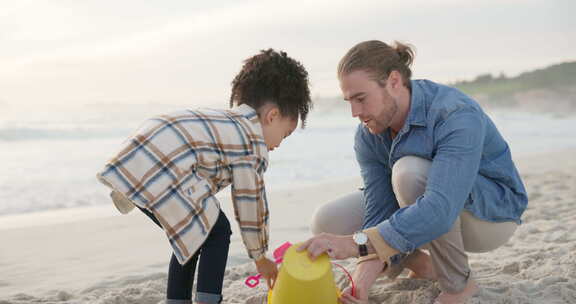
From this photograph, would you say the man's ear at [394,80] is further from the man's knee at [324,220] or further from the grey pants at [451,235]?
the man's knee at [324,220]

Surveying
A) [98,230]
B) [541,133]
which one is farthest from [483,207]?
[541,133]

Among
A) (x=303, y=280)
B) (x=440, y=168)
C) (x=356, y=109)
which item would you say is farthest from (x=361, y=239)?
(x=356, y=109)

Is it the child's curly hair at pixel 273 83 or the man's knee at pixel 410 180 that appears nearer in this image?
the man's knee at pixel 410 180

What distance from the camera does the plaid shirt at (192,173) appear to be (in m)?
1.77

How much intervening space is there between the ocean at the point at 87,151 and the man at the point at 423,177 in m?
3.49

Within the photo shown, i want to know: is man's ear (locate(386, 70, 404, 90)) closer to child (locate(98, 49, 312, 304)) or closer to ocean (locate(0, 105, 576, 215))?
child (locate(98, 49, 312, 304))

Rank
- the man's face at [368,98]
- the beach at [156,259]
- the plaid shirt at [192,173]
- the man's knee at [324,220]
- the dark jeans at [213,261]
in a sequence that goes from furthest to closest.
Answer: the man's knee at [324,220] < the beach at [156,259] < the man's face at [368,98] < the dark jeans at [213,261] < the plaid shirt at [192,173]

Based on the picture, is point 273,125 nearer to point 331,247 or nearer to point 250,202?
point 250,202

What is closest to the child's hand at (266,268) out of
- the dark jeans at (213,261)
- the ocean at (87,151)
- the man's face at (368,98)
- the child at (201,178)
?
the child at (201,178)

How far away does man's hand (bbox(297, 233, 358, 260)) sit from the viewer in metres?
1.79

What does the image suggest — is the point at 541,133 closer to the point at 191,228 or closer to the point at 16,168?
the point at 16,168

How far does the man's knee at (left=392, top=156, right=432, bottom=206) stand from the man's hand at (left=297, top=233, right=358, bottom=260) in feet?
0.87

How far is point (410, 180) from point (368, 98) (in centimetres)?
32

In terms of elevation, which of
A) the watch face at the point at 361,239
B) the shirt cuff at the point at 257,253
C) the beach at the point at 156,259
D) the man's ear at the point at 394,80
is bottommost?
the beach at the point at 156,259
